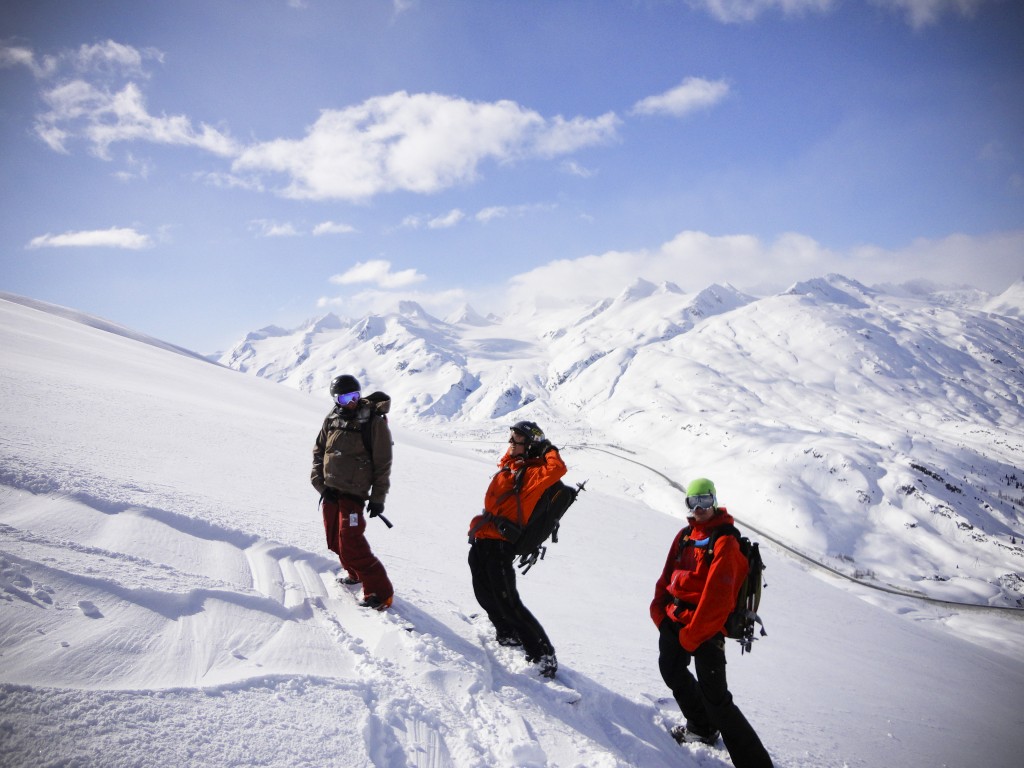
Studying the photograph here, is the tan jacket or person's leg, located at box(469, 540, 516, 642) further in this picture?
the tan jacket

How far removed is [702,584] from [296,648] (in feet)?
11.4

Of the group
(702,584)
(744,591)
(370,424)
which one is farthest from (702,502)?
(370,424)

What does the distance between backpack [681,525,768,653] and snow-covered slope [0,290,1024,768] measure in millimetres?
1207

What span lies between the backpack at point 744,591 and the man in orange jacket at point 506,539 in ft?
4.90

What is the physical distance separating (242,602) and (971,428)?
177736mm

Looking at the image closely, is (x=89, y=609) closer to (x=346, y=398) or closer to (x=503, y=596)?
(x=346, y=398)

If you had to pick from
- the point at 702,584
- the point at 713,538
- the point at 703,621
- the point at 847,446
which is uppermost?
the point at 847,446

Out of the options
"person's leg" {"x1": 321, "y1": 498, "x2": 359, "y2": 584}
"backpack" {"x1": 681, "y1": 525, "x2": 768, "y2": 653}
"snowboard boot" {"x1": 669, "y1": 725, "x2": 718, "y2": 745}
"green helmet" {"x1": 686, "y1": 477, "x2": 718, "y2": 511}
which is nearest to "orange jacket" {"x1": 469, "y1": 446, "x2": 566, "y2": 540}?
"green helmet" {"x1": 686, "y1": 477, "x2": 718, "y2": 511}

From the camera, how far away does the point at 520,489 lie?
15.5 ft

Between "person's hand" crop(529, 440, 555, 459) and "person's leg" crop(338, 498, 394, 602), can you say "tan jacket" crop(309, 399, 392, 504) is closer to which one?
"person's leg" crop(338, 498, 394, 602)

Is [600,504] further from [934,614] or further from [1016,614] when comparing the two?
[1016,614]

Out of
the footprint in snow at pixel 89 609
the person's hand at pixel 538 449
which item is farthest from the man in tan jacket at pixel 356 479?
the footprint in snow at pixel 89 609

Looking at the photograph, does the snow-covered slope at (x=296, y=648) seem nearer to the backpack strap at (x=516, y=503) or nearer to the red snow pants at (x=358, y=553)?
the red snow pants at (x=358, y=553)

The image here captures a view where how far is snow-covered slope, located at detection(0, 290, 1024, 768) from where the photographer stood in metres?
2.77
